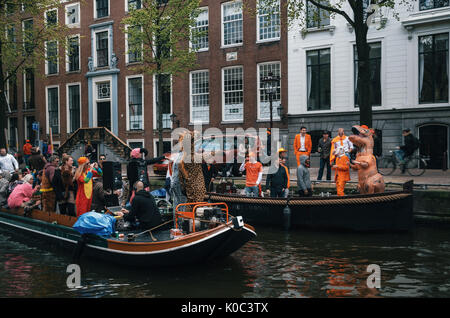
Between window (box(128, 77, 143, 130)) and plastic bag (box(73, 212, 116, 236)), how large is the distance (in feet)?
69.4

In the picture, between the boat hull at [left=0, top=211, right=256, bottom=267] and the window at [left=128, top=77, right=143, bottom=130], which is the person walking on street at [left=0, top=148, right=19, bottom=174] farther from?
the window at [left=128, top=77, right=143, bottom=130]

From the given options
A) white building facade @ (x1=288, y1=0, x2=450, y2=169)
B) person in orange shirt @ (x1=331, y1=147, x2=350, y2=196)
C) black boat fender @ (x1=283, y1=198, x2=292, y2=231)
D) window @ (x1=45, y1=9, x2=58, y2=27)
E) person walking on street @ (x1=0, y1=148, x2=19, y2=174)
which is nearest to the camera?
black boat fender @ (x1=283, y1=198, x2=292, y2=231)

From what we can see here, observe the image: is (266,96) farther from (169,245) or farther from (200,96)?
(169,245)

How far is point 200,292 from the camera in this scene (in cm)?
780

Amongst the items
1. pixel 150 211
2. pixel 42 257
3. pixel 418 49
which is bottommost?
pixel 42 257

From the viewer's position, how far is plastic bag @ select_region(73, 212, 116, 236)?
30.3 feet

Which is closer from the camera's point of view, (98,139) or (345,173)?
(345,173)

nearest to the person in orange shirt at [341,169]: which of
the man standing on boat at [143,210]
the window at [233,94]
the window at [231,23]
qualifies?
the man standing on boat at [143,210]

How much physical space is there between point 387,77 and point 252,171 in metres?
11.2

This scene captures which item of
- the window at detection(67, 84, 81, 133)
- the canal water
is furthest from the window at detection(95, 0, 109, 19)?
the canal water

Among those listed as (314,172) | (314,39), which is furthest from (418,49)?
(314,172)

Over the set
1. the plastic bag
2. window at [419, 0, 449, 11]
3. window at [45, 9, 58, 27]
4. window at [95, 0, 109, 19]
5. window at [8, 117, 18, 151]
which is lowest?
the plastic bag

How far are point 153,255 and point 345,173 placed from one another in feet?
21.3
